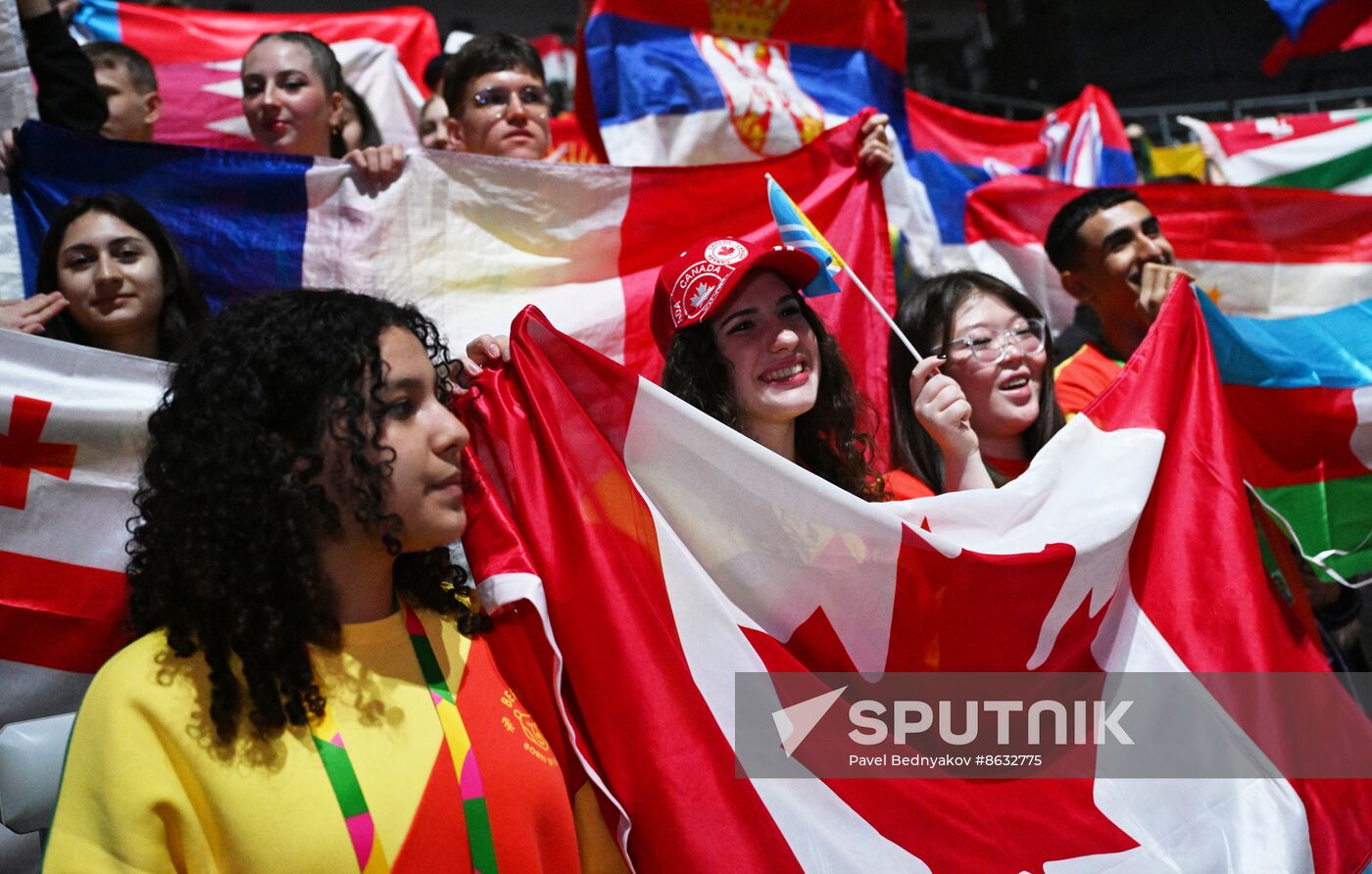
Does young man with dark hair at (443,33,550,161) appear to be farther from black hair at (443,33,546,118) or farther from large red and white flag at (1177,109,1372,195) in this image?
large red and white flag at (1177,109,1372,195)

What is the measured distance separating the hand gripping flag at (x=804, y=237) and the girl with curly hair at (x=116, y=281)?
4.00 ft

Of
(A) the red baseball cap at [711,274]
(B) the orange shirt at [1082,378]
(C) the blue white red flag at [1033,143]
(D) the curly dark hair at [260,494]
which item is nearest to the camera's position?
(D) the curly dark hair at [260,494]

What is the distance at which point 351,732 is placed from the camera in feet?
5.45

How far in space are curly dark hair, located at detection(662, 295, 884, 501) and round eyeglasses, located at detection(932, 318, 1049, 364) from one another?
1.07 ft

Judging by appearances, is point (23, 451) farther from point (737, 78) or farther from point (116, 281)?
point (737, 78)

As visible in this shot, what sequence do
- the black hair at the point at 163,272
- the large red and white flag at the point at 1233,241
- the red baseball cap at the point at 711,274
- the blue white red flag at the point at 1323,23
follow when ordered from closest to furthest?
the red baseball cap at the point at 711,274, the black hair at the point at 163,272, the large red and white flag at the point at 1233,241, the blue white red flag at the point at 1323,23

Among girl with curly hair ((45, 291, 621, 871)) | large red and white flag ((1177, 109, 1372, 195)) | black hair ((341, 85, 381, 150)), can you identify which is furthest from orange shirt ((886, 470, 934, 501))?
large red and white flag ((1177, 109, 1372, 195))

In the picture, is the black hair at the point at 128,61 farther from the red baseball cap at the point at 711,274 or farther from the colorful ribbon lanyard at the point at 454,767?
the colorful ribbon lanyard at the point at 454,767

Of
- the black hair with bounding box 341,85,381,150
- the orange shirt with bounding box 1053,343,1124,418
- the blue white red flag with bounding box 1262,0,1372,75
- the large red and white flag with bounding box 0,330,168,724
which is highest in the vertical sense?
the blue white red flag with bounding box 1262,0,1372,75

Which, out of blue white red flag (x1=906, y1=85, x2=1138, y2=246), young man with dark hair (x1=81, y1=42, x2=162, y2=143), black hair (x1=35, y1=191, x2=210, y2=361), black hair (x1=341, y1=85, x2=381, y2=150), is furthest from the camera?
blue white red flag (x1=906, y1=85, x2=1138, y2=246)

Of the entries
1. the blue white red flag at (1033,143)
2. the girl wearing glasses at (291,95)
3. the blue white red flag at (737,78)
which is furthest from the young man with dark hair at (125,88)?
the blue white red flag at (1033,143)

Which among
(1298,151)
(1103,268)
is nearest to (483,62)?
(1103,268)

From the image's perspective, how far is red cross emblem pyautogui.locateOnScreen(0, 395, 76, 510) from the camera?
7.18 feet

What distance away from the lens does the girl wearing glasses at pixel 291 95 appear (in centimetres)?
361
